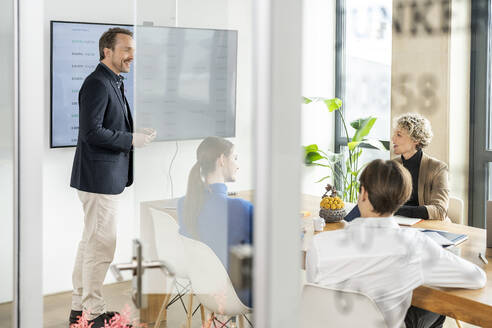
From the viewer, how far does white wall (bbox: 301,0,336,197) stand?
996 mm

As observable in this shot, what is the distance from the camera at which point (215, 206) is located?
124cm

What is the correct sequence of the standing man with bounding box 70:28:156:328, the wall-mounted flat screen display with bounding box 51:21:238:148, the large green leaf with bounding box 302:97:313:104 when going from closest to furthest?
the large green leaf with bounding box 302:97:313:104 → the wall-mounted flat screen display with bounding box 51:21:238:148 → the standing man with bounding box 70:28:156:328

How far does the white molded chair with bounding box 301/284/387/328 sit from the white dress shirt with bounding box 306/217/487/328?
0.02 m

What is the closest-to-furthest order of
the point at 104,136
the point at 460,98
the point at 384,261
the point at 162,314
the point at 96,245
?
the point at 460,98 → the point at 384,261 → the point at 162,314 → the point at 104,136 → the point at 96,245

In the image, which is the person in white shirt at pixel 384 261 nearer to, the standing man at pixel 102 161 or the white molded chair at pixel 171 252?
the white molded chair at pixel 171 252

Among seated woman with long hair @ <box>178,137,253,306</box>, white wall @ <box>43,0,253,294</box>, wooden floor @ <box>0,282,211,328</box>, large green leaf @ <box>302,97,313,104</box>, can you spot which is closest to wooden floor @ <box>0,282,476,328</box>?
wooden floor @ <box>0,282,211,328</box>

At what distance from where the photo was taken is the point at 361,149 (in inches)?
39.3

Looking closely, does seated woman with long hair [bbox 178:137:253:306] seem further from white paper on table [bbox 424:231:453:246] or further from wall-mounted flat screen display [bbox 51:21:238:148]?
white paper on table [bbox 424:231:453:246]

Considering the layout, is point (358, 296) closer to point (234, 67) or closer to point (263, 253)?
point (263, 253)

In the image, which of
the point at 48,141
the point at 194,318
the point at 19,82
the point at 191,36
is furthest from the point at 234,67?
the point at 48,141

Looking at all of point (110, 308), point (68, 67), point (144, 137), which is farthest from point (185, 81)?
point (68, 67)

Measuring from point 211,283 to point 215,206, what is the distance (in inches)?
7.3

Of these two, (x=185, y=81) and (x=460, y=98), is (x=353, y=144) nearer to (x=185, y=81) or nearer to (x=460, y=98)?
(x=460, y=98)

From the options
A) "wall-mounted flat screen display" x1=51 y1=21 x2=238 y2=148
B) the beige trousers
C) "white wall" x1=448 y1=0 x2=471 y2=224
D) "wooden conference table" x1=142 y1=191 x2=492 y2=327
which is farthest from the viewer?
the beige trousers
